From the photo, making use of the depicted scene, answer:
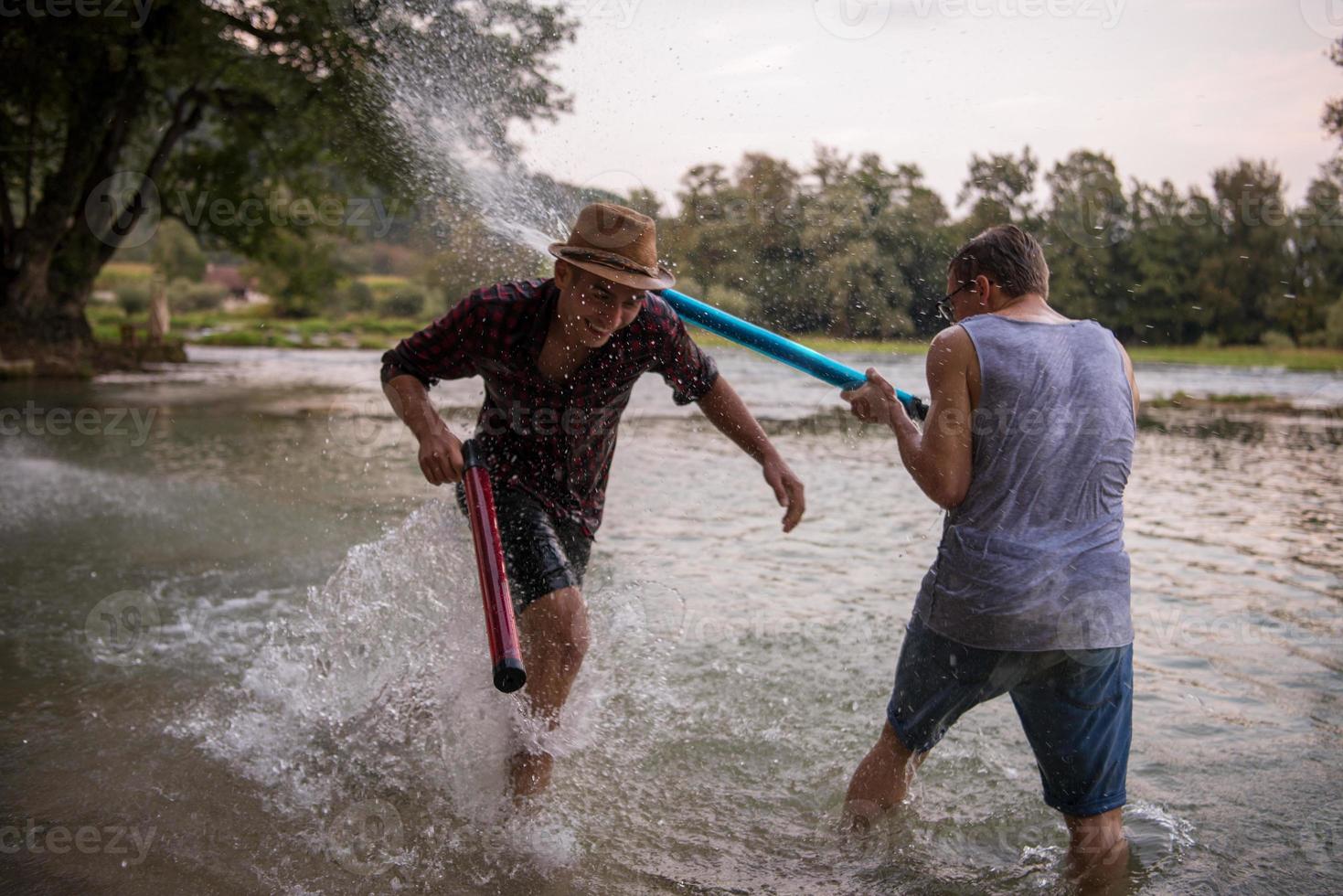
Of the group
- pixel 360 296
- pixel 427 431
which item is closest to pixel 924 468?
pixel 427 431

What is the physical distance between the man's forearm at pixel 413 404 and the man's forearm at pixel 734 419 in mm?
931

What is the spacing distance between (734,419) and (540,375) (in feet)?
2.33

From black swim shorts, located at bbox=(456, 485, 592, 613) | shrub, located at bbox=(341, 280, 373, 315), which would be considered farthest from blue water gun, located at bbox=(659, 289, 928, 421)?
shrub, located at bbox=(341, 280, 373, 315)

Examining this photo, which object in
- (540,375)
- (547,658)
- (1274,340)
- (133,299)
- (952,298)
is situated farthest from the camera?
(133,299)

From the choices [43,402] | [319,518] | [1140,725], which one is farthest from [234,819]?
[43,402]

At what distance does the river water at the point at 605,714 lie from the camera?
128 inches

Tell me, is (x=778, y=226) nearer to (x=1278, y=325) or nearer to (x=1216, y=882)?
(x=1216, y=882)

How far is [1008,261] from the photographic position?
2.93m

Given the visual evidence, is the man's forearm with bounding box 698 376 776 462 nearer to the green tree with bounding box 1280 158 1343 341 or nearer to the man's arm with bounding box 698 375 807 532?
the man's arm with bounding box 698 375 807 532

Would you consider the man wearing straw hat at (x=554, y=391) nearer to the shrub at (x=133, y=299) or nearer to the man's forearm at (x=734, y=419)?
the man's forearm at (x=734, y=419)

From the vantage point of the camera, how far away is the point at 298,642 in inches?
194

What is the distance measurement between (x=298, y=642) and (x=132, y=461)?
6639 millimetres

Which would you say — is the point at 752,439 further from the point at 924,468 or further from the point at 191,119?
the point at 191,119

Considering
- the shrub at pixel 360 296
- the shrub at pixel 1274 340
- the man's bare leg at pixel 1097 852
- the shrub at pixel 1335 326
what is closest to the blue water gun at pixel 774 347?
the man's bare leg at pixel 1097 852
